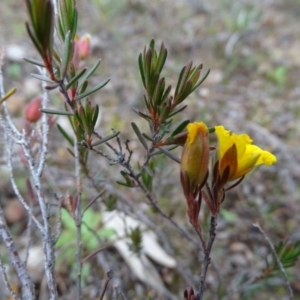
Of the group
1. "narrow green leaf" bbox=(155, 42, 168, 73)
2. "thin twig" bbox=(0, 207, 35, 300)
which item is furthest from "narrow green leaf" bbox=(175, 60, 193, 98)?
"thin twig" bbox=(0, 207, 35, 300)

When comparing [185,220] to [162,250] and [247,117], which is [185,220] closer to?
[162,250]

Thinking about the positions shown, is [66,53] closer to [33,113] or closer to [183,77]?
[183,77]

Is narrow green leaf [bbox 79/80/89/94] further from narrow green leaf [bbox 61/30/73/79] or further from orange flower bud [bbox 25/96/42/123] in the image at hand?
orange flower bud [bbox 25/96/42/123]

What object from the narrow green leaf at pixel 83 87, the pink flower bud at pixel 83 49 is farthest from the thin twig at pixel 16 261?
the pink flower bud at pixel 83 49

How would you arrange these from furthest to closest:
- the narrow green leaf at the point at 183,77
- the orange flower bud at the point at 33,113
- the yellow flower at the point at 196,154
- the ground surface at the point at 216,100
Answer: the ground surface at the point at 216,100 < the orange flower bud at the point at 33,113 < the narrow green leaf at the point at 183,77 < the yellow flower at the point at 196,154

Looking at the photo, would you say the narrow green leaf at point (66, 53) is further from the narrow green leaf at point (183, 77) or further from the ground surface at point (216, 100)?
the ground surface at point (216, 100)

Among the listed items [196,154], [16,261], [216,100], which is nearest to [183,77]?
[196,154]
